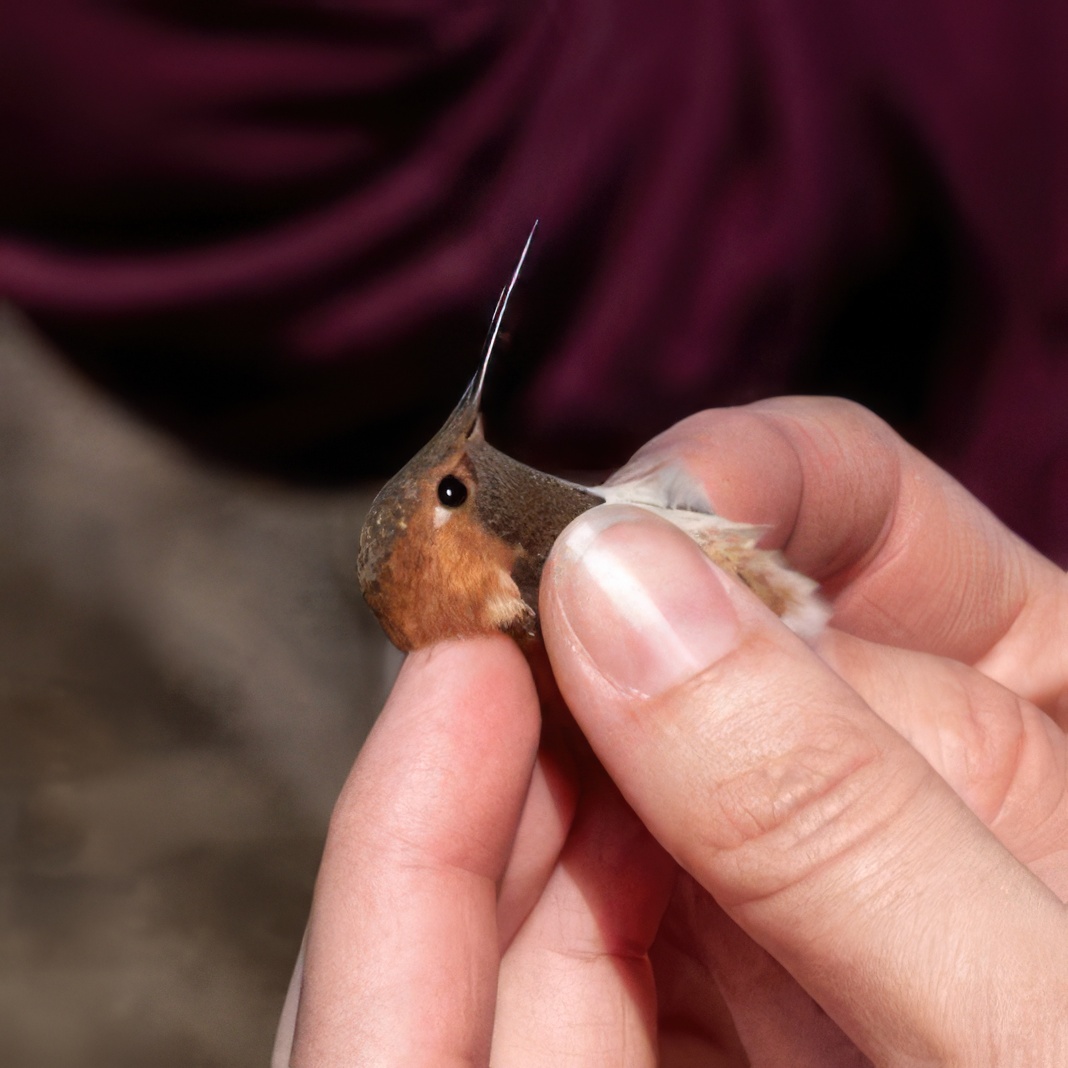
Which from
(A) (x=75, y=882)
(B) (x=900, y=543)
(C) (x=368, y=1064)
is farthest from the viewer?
(A) (x=75, y=882)

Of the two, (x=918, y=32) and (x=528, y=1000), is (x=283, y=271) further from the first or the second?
(x=528, y=1000)

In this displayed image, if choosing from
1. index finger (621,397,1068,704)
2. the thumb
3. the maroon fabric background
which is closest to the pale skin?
the thumb

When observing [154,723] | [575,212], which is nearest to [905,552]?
[575,212]

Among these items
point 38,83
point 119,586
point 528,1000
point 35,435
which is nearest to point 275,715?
point 119,586

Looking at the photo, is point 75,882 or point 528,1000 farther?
point 75,882

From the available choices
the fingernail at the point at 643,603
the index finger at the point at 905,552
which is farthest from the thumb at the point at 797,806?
the index finger at the point at 905,552

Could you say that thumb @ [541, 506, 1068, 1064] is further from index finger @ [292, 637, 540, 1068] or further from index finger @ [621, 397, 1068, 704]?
index finger @ [621, 397, 1068, 704]
